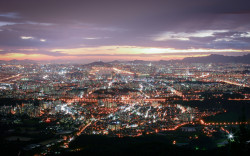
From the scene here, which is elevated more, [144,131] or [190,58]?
[190,58]

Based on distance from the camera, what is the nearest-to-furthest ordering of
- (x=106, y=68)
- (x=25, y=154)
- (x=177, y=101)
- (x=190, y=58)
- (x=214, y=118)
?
(x=25, y=154)
(x=214, y=118)
(x=177, y=101)
(x=106, y=68)
(x=190, y=58)

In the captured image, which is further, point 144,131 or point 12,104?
point 12,104

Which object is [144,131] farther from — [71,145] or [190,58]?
[190,58]

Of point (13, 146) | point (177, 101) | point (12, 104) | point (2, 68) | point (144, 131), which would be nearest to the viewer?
point (13, 146)

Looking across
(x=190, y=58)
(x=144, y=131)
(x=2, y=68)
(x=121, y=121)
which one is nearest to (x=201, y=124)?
(x=144, y=131)

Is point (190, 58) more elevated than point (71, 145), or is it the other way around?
point (190, 58)

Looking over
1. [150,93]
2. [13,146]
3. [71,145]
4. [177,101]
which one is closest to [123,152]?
[71,145]

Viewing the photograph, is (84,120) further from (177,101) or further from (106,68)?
(106,68)

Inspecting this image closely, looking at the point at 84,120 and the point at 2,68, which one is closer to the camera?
the point at 84,120

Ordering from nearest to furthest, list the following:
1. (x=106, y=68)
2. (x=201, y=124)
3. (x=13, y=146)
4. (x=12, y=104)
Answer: (x=13, y=146), (x=201, y=124), (x=12, y=104), (x=106, y=68)
